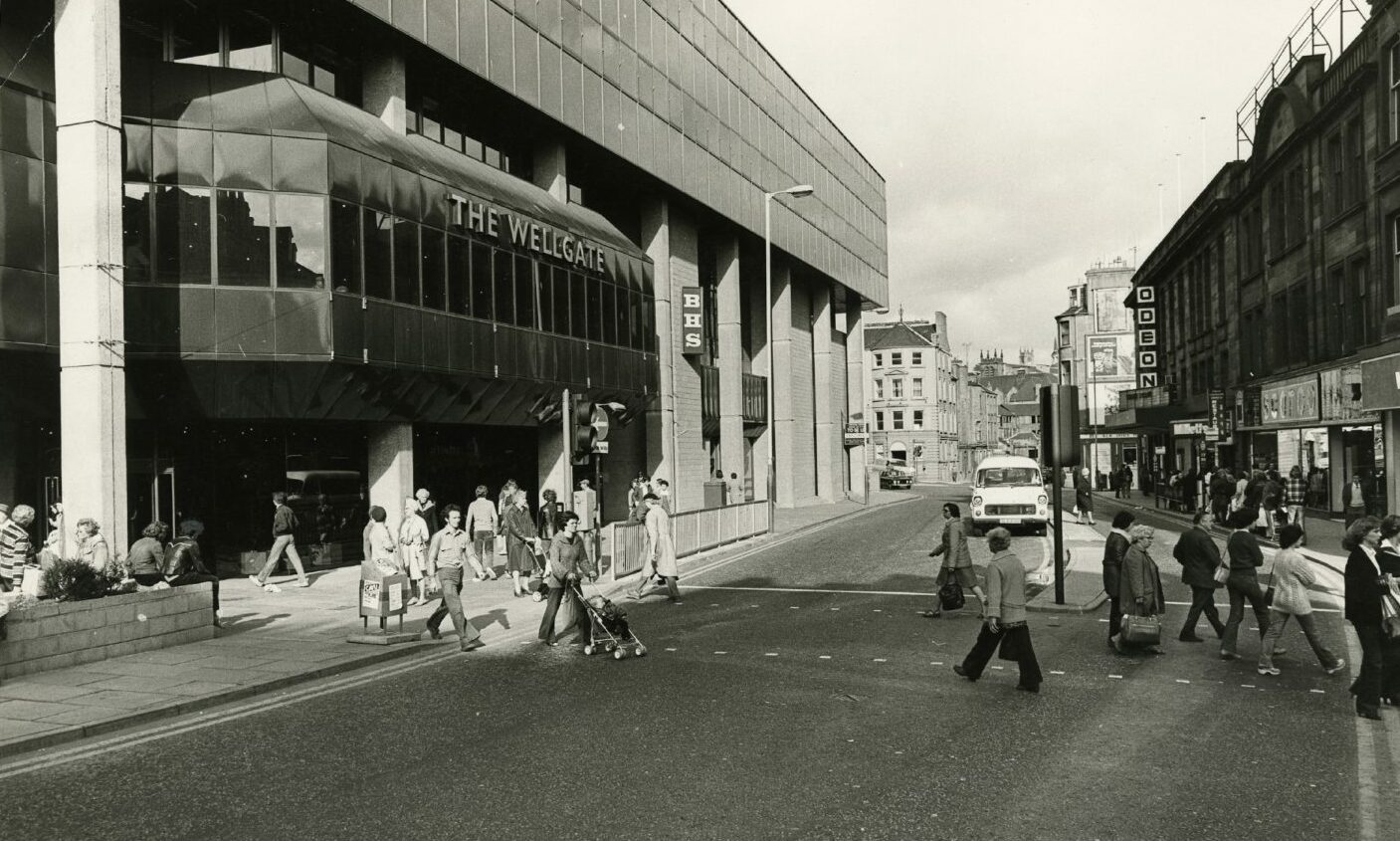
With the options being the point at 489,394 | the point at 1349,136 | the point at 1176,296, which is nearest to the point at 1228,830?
the point at 489,394

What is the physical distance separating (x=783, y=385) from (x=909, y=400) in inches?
2137

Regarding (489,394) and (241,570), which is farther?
(489,394)

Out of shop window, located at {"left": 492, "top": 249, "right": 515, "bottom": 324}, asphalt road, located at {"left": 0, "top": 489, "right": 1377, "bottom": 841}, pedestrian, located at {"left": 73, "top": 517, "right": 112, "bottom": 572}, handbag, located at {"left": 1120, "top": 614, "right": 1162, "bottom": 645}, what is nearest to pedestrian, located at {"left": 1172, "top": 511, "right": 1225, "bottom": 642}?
asphalt road, located at {"left": 0, "top": 489, "right": 1377, "bottom": 841}

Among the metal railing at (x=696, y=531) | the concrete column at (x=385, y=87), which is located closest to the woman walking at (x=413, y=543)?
the metal railing at (x=696, y=531)

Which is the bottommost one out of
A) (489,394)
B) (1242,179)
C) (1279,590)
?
(1279,590)

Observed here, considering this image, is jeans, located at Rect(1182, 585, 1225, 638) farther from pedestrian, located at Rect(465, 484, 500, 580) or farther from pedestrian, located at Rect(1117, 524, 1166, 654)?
pedestrian, located at Rect(465, 484, 500, 580)

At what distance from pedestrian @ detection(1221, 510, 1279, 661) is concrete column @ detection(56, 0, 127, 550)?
14426 mm

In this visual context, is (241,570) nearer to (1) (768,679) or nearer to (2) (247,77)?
(2) (247,77)

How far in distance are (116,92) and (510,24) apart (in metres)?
12.2

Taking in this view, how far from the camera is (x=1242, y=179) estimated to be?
39.2 m

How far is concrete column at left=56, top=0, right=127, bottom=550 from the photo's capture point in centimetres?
1499

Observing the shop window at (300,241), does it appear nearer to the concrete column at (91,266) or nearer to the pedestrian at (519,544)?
the concrete column at (91,266)

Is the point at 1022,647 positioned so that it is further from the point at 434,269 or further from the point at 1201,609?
the point at 434,269

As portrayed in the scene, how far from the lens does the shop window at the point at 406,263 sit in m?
20.9
